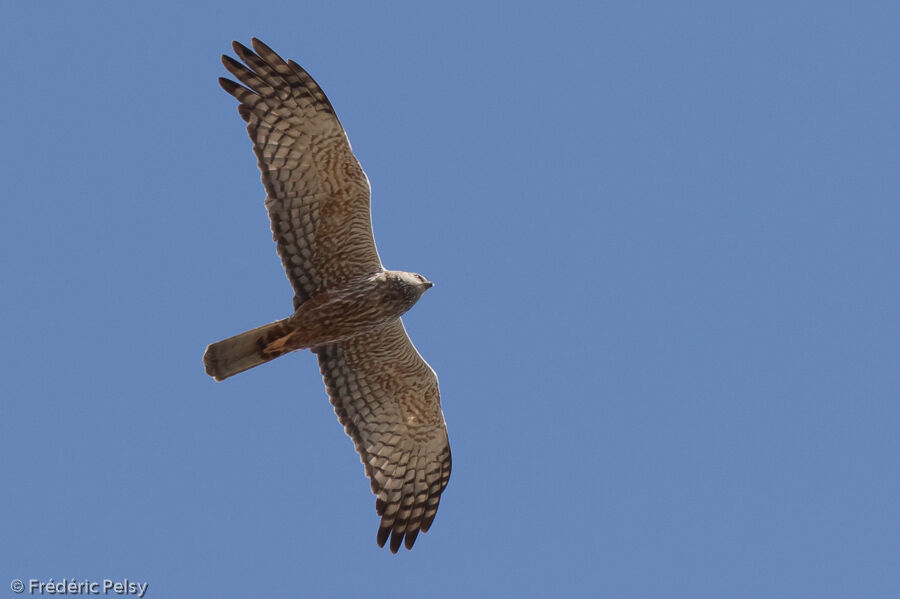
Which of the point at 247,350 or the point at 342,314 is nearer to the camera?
the point at 247,350

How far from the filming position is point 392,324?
12.6m

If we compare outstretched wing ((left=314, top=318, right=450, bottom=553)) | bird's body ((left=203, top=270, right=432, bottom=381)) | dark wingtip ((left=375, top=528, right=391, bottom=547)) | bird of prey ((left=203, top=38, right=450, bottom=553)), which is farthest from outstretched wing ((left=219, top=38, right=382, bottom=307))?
dark wingtip ((left=375, top=528, right=391, bottom=547))

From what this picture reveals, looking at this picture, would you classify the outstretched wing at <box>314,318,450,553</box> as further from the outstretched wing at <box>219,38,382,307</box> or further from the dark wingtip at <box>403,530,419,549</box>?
the outstretched wing at <box>219,38,382,307</box>

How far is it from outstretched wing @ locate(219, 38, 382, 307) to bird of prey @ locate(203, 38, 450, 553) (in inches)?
0.4

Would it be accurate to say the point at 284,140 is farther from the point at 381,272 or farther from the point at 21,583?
the point at 21,583

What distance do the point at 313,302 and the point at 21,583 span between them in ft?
13.3

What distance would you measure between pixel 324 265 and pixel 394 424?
212 cm

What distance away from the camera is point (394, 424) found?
43.3 ft

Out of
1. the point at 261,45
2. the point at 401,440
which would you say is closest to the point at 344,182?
the point at 261,45

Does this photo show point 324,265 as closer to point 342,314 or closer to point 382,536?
point 342,314

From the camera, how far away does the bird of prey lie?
11.8 m

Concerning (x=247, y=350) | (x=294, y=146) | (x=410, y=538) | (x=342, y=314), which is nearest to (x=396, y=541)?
(x=410, y=538)

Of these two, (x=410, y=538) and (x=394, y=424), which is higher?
(x=394, y=424)

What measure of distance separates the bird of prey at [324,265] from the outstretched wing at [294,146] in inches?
0.4
